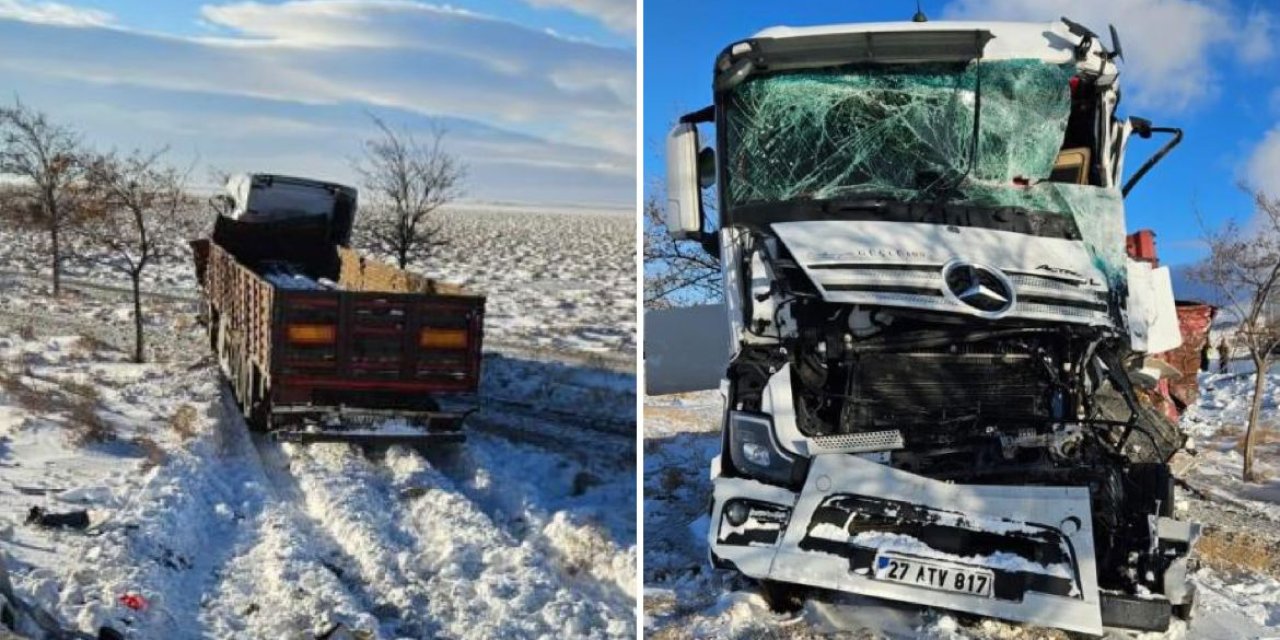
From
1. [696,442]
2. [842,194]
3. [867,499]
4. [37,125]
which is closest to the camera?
[867,499]

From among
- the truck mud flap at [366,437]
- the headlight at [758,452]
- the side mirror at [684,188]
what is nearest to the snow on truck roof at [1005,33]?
the side mirror at [684,188]

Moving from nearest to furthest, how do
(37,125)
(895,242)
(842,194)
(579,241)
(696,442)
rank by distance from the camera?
(895,242) → (842,194) → (696,442) → (37,125) → (579,241)

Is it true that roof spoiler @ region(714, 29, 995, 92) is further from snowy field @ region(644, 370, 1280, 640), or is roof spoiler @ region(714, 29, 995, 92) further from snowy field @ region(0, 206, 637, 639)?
snowy field @ region(0, 206, 637, 639)

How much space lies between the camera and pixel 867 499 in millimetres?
4562

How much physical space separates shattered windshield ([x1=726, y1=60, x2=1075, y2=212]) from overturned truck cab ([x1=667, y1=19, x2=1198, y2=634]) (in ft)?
0.03

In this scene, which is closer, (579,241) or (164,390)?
(164,390)

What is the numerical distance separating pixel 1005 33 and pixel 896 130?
0.70m

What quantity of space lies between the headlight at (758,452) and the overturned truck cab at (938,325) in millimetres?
10

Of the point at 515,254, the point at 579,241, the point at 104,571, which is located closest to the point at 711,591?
the point at 104,571

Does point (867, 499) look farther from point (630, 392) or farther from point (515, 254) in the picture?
point (515, 254)

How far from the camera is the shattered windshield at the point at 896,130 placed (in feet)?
17.7

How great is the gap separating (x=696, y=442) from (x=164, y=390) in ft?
17.1

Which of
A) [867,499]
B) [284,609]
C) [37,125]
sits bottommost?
[284,609]

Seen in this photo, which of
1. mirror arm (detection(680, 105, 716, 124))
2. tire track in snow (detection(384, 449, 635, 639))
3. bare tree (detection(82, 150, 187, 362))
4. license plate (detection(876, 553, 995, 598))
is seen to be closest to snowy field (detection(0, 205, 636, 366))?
bare tree (detection(82, 150, 187, 362))
